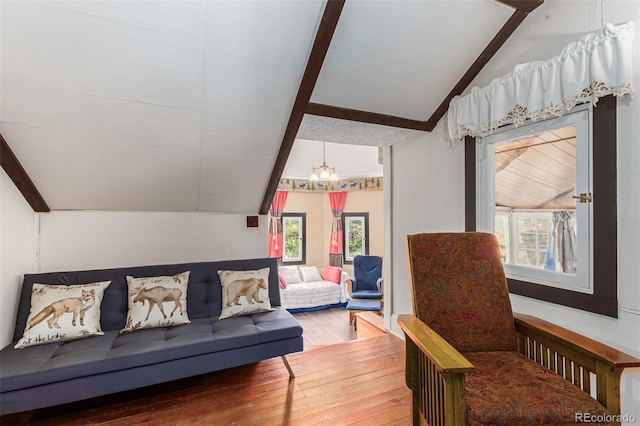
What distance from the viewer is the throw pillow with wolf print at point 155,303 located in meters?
2.13

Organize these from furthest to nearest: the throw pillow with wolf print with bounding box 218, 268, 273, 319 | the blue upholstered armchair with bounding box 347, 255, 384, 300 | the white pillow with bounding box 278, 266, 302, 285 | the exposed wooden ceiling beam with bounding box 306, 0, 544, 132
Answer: the white pillow with bounding box 278, 266, 302, 285 → the blue upholstered armchair with bounding box 347, 255, 384, 300 → the throw pillow with wolf print with bounding box 218, 268, 273, 319 → the exposed wooden ceiling beam with bounding box 306, 0, 544, 132

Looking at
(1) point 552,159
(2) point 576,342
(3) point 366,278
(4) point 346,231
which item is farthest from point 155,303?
(4) point 346,231

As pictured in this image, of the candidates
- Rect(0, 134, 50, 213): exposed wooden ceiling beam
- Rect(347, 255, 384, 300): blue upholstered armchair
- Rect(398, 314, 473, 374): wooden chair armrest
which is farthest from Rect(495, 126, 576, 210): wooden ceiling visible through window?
Rect(347, 255, 384, 300): blue upholstered armchair

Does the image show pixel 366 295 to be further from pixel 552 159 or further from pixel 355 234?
pixel 552 159

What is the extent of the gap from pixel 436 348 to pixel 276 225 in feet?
18.1

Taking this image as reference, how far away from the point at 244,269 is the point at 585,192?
2.40m

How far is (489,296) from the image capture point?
162 cm

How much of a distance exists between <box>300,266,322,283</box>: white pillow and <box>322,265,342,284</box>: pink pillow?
13 cm

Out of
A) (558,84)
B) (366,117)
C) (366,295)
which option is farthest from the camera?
(366,295)

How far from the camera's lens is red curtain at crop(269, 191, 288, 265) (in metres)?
6.45

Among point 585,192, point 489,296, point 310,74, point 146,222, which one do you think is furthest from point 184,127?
point 585,192

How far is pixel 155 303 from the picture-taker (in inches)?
86.0

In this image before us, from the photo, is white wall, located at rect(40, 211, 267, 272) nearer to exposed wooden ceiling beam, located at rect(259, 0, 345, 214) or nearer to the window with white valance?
exposed wooden ceiling beam, located at rect(259, 0, 345, 214)

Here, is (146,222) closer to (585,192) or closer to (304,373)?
(304,373)
